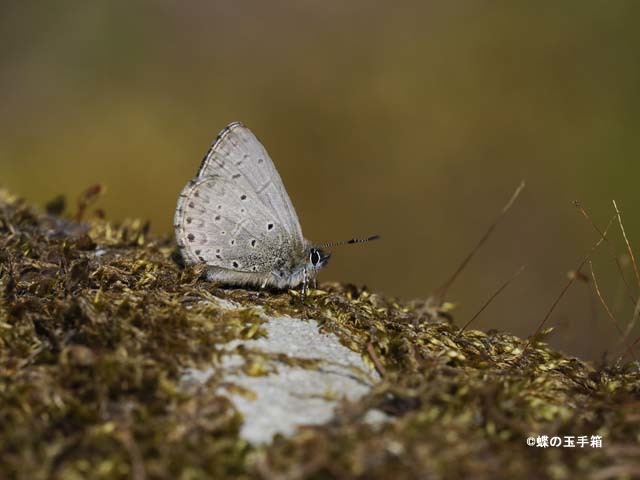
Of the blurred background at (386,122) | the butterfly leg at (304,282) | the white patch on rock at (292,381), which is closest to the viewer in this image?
the white patch on rock at (292,381)

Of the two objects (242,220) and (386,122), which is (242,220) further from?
(386,122)

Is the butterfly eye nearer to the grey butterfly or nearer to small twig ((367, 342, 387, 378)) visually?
the grey butterfly

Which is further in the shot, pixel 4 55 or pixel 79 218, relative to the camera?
pixel 4 55

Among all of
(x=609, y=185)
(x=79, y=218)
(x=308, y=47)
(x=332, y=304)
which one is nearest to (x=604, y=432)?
(x=332, y=304)

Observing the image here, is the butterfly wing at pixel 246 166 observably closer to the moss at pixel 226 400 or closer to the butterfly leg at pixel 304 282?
the butterfly leg at pixel 304 282

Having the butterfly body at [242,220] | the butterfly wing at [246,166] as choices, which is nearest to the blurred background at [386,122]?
the butterfly body at [242,220]

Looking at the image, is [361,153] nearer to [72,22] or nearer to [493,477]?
[72,22]

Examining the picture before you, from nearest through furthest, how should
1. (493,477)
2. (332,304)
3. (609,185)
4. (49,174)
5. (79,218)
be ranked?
1. (493,477)
2. (332,304)
3. (79,218)
4. (609,185)
5. (49,174)

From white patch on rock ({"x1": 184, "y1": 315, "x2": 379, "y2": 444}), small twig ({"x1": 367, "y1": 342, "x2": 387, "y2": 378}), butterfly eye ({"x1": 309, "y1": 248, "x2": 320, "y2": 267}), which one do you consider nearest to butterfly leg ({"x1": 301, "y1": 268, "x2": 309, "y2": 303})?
butterfly eye ({"x1": 309, "y1": 248, "x2": 320, "y2": 267})
